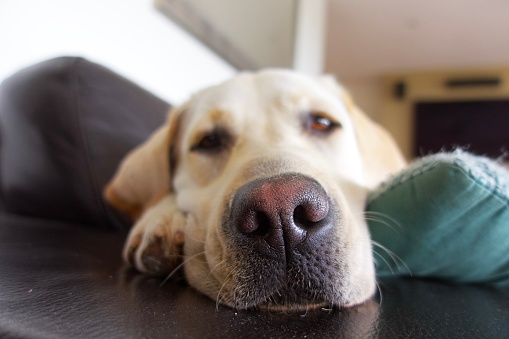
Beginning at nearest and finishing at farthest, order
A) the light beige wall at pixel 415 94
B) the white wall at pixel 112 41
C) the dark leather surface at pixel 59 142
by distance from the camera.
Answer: the dark leather surface at pixel 59 142 → the white wall at pixel 112 41 → the light beige wall at pixel 415 94

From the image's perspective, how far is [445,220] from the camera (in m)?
0.68

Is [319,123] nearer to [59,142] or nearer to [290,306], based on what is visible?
[290,306]

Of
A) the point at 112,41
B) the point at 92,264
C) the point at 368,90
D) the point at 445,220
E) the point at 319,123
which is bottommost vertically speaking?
the point at 92,264

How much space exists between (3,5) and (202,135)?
0.89m

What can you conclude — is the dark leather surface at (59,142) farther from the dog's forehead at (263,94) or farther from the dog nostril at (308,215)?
the dog nostril at (308,215)

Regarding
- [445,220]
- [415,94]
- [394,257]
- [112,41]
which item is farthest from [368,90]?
[445,220]

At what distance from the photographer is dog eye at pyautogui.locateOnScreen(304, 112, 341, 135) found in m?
1.12

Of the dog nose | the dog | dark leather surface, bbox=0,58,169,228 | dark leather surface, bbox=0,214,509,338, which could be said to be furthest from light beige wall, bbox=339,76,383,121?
the dog nose

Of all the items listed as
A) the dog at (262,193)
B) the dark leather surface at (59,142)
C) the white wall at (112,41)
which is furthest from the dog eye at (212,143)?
the white wall at (112,41)

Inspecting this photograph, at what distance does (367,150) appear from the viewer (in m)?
1.27

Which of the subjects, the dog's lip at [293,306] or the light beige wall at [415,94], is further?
the light beige wall at [415,94]

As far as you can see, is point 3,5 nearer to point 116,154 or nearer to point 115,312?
point 116,154

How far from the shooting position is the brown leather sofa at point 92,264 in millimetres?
501

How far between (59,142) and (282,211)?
1071 millimetres
